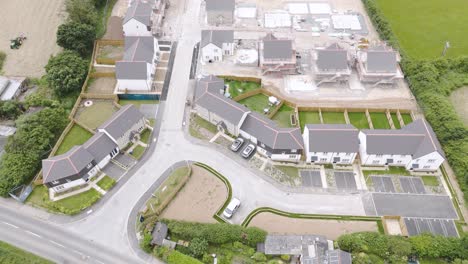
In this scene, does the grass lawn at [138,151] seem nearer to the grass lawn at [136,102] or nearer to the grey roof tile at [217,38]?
the grass lawn at [136,102]

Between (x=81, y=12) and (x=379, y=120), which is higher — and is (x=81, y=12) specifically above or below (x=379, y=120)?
above

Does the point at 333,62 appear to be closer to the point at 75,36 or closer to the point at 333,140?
the point at 333,140

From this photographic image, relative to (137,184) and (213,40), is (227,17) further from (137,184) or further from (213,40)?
(137,184)

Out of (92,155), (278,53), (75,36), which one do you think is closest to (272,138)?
(278,53)

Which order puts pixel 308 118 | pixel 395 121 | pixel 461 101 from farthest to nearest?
pixel 461 101 → pixel 308 118 → pixel 395 121

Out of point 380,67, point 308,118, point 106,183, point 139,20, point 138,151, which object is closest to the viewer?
point 106,183

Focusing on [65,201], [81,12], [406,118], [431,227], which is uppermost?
[81,12]

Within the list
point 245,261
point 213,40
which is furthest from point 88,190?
point 213,40

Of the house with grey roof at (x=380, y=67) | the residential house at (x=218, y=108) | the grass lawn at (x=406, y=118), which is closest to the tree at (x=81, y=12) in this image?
the residential house at (x=218, y=108)
